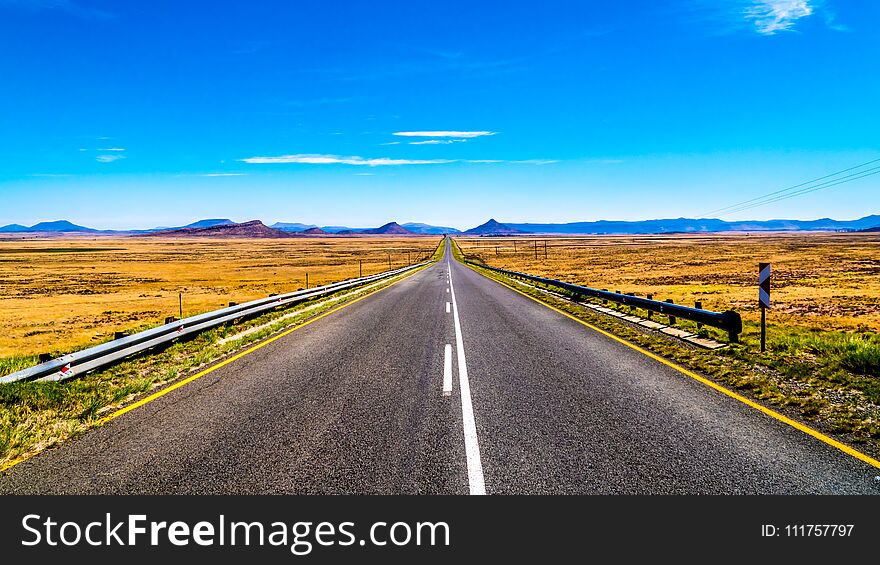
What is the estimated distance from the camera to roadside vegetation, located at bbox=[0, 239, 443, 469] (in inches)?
203

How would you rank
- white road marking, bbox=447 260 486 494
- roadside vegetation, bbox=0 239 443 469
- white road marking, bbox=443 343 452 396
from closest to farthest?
white road marking, bbox=447 260 486 494
roadside vegetation, bbox=0 239 443 469
white road marking, bbox=443 343 452 396

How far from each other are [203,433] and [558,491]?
3.82 meters

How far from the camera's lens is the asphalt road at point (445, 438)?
4094 mm

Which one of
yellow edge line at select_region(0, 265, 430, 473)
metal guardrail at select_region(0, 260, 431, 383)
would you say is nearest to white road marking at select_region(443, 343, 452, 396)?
A: yellow edge line at select_region(0, 265, 430, 473)

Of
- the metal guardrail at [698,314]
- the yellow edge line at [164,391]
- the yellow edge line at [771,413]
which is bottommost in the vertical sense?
the yellow edge line at [771,413]

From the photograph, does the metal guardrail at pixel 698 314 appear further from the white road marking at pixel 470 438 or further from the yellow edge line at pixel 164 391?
the yellow edge line at pixel 164 391

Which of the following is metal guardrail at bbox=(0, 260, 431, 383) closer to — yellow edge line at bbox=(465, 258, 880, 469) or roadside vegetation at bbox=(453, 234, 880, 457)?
yellow edge line at bbox=(465, 258, 880, 469)

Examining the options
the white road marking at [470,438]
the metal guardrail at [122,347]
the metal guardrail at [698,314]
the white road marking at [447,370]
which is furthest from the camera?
the metal guardrail at [698,314]

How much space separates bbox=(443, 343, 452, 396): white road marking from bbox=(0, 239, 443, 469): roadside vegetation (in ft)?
14.1

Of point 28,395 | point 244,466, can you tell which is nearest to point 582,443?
point 244,466

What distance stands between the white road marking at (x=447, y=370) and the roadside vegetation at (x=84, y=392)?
14.1ft

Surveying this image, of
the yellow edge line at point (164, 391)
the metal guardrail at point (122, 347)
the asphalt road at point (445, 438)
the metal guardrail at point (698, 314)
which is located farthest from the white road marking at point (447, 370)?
the metal guardrail at point (698, 314)
